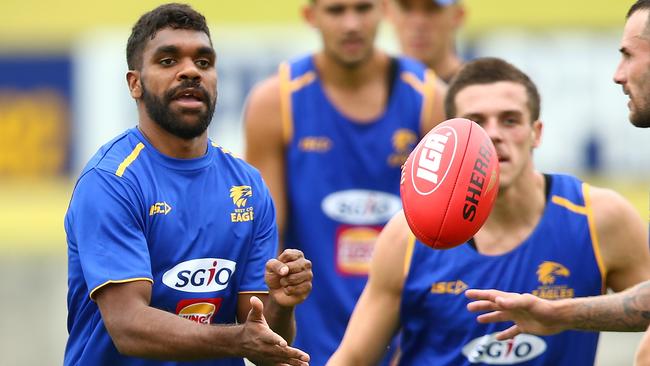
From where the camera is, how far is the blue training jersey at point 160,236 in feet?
17.0

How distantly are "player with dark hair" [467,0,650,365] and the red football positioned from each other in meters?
0.34

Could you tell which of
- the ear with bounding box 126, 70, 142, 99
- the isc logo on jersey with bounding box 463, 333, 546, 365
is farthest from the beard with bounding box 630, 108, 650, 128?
the ear with bounding box 126, 70, 142, 99

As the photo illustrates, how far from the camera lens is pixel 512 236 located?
20.9ft

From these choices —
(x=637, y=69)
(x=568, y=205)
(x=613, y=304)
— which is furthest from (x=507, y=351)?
(x=637, y=69)

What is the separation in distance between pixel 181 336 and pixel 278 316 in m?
0.58

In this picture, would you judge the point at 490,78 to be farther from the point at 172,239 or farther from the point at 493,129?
the point at 172,239

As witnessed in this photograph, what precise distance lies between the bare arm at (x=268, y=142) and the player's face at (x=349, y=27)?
455 millimetres

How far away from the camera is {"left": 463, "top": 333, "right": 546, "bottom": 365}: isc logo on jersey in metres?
6.20

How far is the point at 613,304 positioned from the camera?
550 centimetres

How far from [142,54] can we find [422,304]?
1769 mm

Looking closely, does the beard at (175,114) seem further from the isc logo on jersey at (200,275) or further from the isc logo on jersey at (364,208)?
the isc logo on jersey at (364,208)

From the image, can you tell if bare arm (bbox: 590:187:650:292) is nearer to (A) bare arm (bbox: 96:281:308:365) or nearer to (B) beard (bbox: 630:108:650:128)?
(B) beard (bbox: 630:108:650:128)

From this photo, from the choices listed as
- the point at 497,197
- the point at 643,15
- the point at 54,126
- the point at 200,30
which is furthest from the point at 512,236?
the point at 54,126

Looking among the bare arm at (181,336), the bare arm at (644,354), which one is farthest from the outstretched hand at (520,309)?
the bare arm at (181,336)
